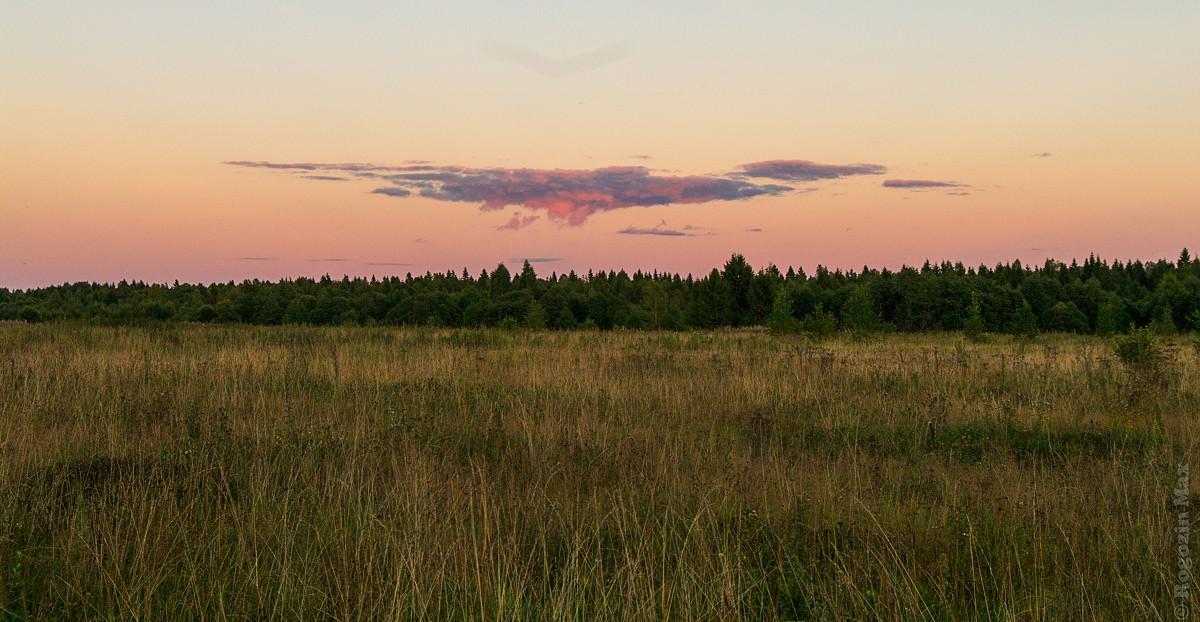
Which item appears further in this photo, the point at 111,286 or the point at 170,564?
the point at 111,286

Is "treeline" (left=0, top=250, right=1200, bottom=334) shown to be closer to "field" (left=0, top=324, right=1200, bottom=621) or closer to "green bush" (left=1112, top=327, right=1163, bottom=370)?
"green bush" (left=1112, top=327, right=1163, bottom=370)

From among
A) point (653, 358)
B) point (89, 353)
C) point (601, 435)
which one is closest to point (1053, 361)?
point (653, 358)

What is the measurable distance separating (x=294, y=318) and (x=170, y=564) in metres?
76.7

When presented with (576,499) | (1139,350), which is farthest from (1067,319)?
(576,499)

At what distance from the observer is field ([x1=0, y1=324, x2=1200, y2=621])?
114 inches

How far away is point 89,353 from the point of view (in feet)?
34.6

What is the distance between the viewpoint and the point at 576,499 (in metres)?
4.00

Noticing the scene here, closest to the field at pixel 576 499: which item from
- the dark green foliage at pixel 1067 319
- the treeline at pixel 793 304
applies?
the treeline at pixel 793 304

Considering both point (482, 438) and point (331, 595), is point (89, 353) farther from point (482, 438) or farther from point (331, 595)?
point (331, 595)

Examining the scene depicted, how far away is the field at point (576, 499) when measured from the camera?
9.48 ft

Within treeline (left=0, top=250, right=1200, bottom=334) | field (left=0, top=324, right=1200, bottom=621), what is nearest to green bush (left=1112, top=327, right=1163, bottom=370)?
field (left=0, top=324, right=1200, bottom=621)

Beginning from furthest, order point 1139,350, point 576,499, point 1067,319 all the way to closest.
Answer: point 1067,319 → point 1139,350 → point 576,499

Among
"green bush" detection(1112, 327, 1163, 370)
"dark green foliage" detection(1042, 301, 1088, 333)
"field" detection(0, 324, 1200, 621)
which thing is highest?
"green bush" detection(1112, 327, 1163, 370)

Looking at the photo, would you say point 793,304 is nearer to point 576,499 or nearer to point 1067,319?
point 1067,319
